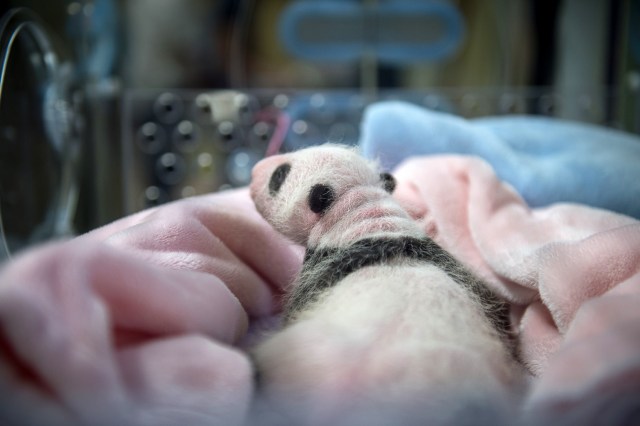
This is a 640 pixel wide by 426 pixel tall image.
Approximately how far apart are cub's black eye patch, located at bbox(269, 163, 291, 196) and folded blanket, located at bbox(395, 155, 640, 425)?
102 millimetres

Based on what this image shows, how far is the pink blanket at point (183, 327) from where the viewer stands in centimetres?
24

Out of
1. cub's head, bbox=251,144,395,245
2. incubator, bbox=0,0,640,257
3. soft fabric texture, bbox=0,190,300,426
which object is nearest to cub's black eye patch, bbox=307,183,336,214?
cub's head, bbox=251,144,395,245

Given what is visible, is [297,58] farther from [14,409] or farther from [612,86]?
[14,409]

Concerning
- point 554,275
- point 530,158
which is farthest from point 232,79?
point 554,275

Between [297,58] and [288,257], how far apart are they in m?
1.12

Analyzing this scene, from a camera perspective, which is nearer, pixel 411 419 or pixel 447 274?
pixel 411 419

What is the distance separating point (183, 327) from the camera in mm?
307

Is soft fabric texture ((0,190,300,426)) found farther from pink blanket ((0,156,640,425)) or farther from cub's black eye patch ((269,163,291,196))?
cub's black eye patch ((269,163,291,196))

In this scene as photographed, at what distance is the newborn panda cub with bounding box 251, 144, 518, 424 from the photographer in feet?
0.87

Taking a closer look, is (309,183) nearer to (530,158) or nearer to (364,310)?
(364,310)

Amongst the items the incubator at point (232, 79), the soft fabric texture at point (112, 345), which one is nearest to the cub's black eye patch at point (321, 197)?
the soft fabric texture at point (112, 345)

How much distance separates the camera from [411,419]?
0.24 meters

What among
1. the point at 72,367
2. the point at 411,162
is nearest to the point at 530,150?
the point at 411,162

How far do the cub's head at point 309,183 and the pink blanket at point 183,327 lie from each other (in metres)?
0.03
